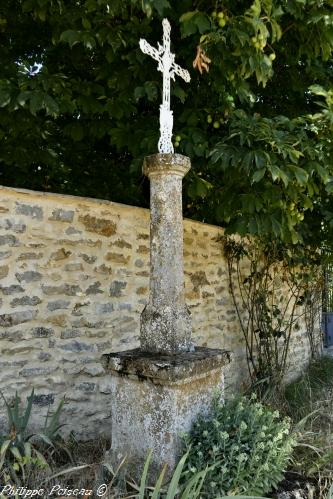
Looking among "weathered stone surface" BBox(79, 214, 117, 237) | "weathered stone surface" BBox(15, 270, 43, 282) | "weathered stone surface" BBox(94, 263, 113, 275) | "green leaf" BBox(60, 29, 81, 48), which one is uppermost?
"green leaf" BBox(60, 29, 81, 48)

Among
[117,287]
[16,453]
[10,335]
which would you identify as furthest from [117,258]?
[16,453]

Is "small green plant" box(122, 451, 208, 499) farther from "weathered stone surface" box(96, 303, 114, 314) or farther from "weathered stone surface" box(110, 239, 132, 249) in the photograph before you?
"weathered stone surface" box(110, 239, 132, 249)

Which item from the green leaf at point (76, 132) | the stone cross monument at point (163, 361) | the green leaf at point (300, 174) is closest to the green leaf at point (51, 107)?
the stone cross monument at point (163, 361)

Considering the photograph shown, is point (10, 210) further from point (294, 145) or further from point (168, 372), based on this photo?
point (294, 145)

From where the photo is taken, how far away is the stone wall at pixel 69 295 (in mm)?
3307

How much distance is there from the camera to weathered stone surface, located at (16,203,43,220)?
3.33 m

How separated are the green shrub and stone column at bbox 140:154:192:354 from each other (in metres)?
0.45

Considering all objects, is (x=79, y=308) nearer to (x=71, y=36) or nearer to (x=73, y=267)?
(x=73, y=267)

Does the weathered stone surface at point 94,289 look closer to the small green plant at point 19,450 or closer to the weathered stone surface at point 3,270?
the weathered stone surface at point 3,270

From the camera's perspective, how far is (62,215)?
356cm

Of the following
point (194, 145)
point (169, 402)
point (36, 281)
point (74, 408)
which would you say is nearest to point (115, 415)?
point (169, 402)

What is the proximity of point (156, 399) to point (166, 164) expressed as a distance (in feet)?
4.31

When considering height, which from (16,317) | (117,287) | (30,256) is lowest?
(16,317)

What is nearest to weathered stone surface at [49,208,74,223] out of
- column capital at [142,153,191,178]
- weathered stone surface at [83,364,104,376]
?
column capital at [142,153,191,178]
